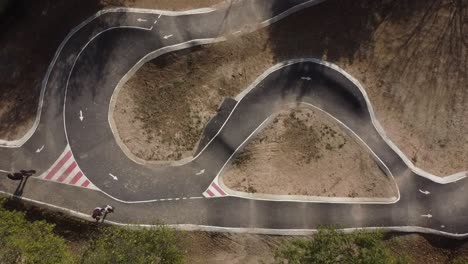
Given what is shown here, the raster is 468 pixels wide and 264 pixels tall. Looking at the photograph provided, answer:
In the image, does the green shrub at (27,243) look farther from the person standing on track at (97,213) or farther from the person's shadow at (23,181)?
the person's shadow at (23,181)

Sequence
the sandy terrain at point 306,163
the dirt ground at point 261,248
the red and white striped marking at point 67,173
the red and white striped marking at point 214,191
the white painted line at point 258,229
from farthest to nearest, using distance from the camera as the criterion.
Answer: the sandy terrain at point 306,163, the red and white striped marking at point 214,191, the red and white striped marking at point 67,173, the white painted line at point 258,229, the dirt ground at point 261,248

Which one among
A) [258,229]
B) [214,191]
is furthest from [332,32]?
[258,229]

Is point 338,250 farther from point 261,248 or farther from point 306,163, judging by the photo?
point 306,163

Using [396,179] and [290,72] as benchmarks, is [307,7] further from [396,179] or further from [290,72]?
[396,179]

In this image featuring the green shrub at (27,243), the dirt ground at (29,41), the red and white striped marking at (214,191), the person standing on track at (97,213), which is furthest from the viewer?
the dirt ground at (29,41)

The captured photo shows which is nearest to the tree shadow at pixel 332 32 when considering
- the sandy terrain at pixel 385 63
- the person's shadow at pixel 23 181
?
the sandy terrain at pixel 385 63

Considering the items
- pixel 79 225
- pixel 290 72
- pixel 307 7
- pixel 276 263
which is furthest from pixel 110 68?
pixel 276 263

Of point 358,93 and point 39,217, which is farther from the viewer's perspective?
point 358,93
